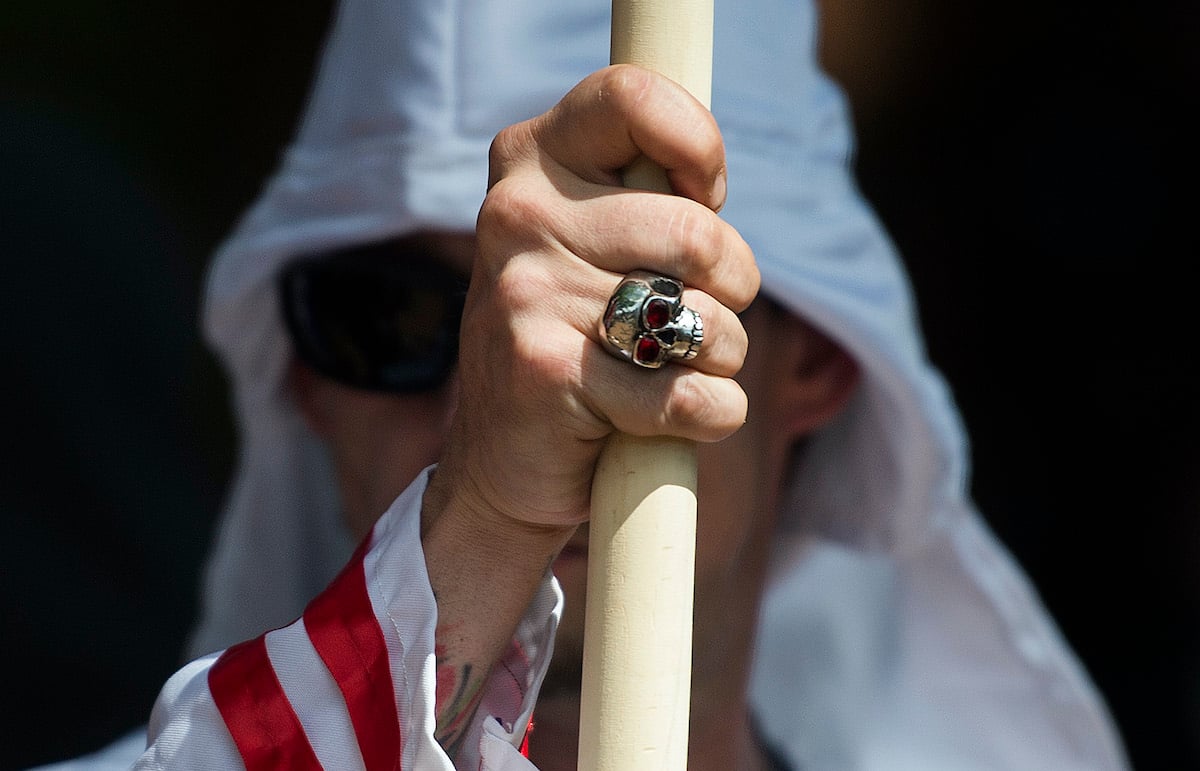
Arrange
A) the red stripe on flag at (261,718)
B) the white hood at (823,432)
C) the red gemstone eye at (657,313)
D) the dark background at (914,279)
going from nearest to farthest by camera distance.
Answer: the red gemstone eye at (657,313)
the red stripe on flag at (261,718)
the white hood at (823,432)
the dark background at (914,279)

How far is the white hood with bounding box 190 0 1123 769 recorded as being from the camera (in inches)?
44.8

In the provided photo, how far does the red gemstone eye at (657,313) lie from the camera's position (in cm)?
54

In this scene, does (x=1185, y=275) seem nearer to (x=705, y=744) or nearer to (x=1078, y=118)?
(x=1078, y=118)

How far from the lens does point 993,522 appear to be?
204cm

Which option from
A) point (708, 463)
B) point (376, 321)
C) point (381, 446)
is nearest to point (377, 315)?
point (376, 321)

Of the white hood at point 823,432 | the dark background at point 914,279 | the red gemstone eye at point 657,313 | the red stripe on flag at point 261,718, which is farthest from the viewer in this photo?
the dark background at point 914,279

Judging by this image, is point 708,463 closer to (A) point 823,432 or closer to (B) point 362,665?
(A) point 823,432

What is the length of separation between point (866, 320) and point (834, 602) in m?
0.55

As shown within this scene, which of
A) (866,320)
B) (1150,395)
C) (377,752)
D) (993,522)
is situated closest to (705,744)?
(866,320)

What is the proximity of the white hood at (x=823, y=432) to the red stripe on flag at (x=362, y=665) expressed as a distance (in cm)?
55

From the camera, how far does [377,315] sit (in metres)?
1.18

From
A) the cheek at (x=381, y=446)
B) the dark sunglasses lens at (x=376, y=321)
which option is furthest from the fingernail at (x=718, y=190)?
the cheek at (x=381, y=446)

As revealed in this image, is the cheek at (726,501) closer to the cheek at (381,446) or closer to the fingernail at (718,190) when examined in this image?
the cheek at (381,446)

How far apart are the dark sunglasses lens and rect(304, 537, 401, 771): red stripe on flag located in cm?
48
